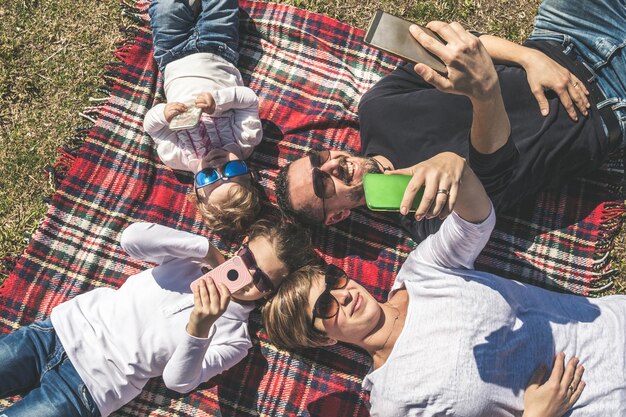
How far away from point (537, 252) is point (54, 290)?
132 inches

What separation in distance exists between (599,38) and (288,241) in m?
2.30

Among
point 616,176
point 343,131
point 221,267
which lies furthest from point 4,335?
point 616,176

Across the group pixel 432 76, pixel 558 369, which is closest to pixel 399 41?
pixel 432 76

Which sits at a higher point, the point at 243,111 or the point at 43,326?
the point at 243,111

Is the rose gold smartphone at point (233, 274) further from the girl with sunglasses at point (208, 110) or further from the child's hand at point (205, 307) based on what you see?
the girl with sunglasses at point (208, 110)

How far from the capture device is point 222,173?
399 cm

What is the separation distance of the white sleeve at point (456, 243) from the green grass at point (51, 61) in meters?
2.03

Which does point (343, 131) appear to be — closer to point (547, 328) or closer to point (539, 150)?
point (539, 150)

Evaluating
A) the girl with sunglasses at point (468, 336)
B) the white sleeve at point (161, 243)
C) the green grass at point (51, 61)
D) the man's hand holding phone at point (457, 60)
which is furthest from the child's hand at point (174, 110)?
the man's hand holding phone at point (457, 60)

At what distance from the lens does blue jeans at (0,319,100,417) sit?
367cm

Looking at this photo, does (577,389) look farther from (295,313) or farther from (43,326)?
(43,326)

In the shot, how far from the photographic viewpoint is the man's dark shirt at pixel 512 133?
3.53 meters

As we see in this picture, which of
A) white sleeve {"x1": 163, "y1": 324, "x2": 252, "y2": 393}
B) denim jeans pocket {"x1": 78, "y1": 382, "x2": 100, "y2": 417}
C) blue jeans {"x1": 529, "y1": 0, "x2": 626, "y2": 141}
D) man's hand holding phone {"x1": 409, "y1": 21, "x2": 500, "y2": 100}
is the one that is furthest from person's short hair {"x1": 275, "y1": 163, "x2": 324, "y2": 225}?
blue jeans {"x1": 529, "y1": 0, "x2": 626, "y2": 141}

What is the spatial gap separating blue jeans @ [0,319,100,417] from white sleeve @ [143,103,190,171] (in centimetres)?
134
